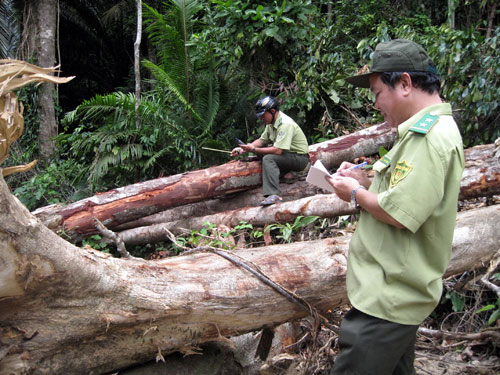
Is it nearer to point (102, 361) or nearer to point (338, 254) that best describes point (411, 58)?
point (338, 254)

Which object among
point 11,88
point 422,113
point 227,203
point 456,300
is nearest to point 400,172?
point 422,113

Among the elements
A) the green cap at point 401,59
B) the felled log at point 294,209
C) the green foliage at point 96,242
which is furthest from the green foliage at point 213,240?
the green cap at point 401,59

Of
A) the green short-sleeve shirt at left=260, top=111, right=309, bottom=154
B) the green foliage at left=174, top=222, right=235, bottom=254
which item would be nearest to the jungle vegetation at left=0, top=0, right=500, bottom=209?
the green short-sleeve shirt at left=260, top=111, right=309, bottom=154

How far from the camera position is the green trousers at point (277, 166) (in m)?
6.24

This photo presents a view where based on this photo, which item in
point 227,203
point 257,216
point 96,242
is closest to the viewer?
point 257,216

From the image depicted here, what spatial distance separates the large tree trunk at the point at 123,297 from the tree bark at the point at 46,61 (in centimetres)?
851

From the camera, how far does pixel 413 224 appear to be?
5.71 feet

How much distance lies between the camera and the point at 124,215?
5918 mm

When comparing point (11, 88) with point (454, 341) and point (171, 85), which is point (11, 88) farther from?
point (171, 85)

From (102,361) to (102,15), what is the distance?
1320 centimetres

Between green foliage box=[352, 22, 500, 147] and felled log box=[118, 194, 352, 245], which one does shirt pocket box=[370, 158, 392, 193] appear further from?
green foliage box=[352, 22, 500, 147]

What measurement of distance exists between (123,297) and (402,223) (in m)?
1.51

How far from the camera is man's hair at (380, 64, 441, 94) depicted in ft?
6.22

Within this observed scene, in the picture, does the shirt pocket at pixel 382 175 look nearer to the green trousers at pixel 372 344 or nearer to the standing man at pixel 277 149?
the green trousers at pixel 372 344
